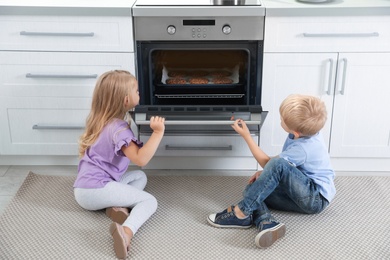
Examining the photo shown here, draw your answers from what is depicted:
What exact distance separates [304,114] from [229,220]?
55 centimetres

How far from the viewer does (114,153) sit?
7.69 ft

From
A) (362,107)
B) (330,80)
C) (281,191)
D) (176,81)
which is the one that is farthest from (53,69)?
(362,107)

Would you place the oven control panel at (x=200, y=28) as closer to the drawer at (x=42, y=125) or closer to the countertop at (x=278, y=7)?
the countertop at (x=278, y=7)

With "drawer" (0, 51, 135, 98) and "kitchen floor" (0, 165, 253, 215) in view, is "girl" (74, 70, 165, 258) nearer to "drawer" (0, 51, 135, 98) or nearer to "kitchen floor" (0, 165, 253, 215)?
"drawer" (0, 51, 135, 98)

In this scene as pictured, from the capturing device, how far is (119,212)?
2.33m

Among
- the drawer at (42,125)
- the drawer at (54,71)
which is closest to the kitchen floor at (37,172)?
the drawer at (42,125)

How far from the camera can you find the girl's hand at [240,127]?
93.0 inches

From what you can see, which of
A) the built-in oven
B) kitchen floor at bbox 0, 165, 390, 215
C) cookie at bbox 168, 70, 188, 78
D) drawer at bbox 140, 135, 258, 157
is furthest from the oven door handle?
kitchen floor at bbox 0, 165, 390, 215

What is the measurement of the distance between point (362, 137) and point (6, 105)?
1775 mm

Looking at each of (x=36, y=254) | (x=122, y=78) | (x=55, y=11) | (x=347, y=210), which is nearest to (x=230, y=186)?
(x=347, y=210)

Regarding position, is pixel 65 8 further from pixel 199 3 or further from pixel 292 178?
pixel 292 178

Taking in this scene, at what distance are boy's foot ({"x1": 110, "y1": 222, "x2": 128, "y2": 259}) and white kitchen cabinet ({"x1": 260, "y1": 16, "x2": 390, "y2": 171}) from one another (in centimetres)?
95

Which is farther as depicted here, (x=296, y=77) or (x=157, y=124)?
(x=296, y=77)

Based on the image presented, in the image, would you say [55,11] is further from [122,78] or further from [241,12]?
[241,12]
